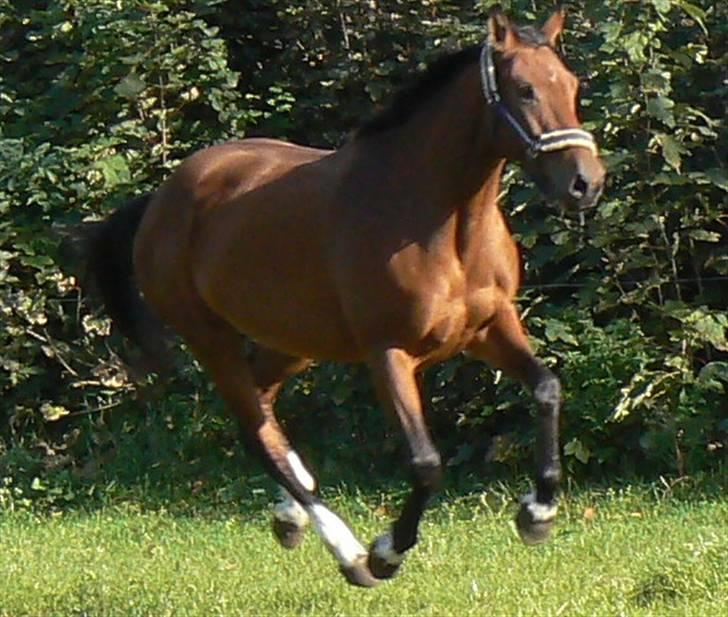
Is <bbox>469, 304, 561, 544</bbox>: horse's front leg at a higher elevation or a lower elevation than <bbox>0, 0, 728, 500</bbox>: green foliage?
higher

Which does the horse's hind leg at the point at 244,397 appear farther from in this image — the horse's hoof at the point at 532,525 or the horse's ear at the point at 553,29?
the horse's ear at the point at 553,29

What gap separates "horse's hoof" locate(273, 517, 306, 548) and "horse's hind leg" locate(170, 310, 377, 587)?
16 centimetres

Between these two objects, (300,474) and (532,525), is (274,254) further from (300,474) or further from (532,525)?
(532,525)

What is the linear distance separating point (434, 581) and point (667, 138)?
10.0 feet

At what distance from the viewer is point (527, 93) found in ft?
19.0

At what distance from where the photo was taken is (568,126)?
573 cm

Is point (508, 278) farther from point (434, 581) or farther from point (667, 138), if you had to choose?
point (667, 138)

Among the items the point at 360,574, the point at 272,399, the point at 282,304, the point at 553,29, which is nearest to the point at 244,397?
the point at 272,399

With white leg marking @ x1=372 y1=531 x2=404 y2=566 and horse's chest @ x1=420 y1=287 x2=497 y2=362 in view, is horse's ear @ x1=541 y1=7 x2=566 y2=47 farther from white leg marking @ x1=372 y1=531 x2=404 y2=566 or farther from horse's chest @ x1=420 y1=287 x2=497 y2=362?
white leg marking @ x1=372 y1=531 x2=404 y2=566

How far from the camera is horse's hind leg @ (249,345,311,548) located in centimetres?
708

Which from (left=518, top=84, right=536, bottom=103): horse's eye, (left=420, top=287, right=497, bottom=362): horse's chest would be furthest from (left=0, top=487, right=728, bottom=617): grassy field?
(left=518, top=84, right=536, bottom=103): horse's eye

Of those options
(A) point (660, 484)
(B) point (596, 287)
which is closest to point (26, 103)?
(B) point (596, 287)

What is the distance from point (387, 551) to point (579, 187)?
1491mm

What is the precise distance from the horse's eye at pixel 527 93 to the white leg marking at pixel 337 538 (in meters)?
1.76
